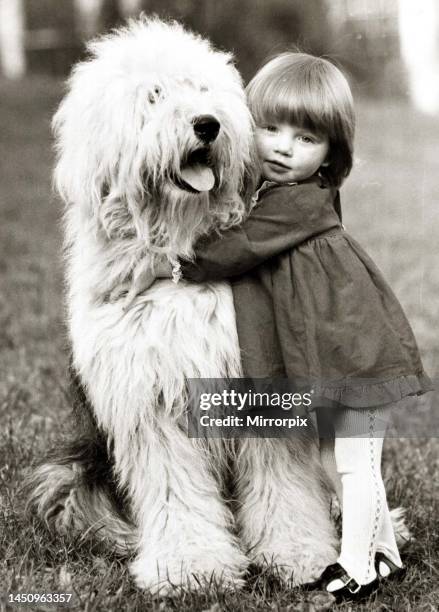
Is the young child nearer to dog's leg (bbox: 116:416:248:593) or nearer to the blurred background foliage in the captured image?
dog's leg (bbox: 116:416:248:593)

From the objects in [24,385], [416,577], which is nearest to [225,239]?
[416,577]

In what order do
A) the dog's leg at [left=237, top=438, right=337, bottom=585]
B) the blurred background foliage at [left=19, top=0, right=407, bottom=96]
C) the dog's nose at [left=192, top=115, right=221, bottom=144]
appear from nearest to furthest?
the dog's nose at [left=192, top=115, right=221, bottom=144]
the dog's leg at [left=237, top=438, right=337, bottom=585]
the blurred background foliage at [left=19, top=0, right=407, bottom=96]

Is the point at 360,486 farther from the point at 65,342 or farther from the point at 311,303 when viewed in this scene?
the point at 65,342

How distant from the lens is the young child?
8.55ft

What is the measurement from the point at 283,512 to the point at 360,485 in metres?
0.28

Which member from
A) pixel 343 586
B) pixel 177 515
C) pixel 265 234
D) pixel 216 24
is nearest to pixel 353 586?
pixel 343 586

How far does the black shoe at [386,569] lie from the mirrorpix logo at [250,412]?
1.65 feet

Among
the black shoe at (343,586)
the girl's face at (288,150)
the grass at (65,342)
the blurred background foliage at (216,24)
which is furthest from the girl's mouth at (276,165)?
the blurred background foliage at (216,24)

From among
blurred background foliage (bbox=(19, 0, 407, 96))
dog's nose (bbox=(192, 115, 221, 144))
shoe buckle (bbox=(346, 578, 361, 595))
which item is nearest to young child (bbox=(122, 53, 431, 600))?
shoe buckle (bbox=(346, 578, 361, 595))

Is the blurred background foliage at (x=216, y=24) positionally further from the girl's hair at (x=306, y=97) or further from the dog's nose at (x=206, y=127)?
the dog's nose at (x=206, y=127)

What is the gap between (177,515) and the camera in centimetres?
266

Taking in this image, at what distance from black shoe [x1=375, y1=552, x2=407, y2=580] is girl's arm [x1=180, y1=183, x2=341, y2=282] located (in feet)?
3.39

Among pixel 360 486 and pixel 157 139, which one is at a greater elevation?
pixel 157 139

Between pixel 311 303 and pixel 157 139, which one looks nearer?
pixel 157 139
